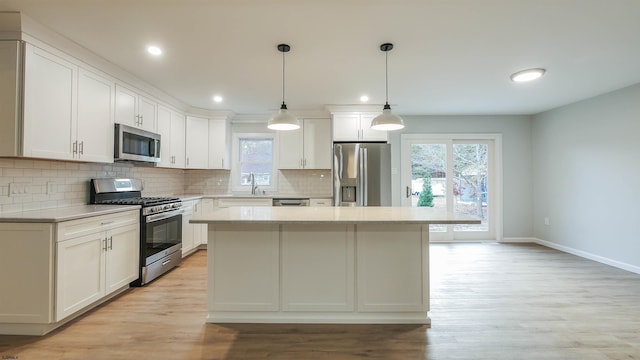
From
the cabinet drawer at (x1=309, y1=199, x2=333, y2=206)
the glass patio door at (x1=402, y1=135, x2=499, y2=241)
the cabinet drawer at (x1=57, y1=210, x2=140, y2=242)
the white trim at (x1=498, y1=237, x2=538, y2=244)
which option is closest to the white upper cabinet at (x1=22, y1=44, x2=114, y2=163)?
the cabinet drawer at (x1=57, y1=210, x2=140, y2=242)

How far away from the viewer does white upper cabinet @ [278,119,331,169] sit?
4953 mm

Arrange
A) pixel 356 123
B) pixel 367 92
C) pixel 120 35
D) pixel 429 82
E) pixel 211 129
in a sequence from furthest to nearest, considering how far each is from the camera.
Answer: pixel 211 129
pixel 356 123
pixel 367 92
pixel 429 82
pixel 120 35

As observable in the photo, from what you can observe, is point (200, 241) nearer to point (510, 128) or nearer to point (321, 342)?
point (321, 342)

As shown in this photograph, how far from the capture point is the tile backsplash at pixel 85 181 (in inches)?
97.7

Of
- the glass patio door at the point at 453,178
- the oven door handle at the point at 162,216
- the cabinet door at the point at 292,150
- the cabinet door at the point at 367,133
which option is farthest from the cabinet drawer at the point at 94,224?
the glass patio door at the point at 453,178

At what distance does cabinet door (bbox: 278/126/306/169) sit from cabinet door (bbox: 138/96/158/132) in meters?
1.89

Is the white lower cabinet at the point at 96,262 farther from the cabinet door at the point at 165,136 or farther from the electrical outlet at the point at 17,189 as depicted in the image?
the cabinet door at the point at 165,136

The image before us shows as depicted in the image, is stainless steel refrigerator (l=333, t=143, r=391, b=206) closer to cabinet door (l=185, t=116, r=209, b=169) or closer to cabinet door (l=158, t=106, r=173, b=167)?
cabinet door (l=185, t=116, r=209, b=169)

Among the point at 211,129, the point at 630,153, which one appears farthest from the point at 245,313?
the point at 630,153

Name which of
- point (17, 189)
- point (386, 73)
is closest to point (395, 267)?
point (386, 73)

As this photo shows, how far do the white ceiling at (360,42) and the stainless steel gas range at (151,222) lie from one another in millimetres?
1377

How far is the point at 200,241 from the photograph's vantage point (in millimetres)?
4695

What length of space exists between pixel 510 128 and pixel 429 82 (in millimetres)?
2764

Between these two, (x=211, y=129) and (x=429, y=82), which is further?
(x=211, y=129)
